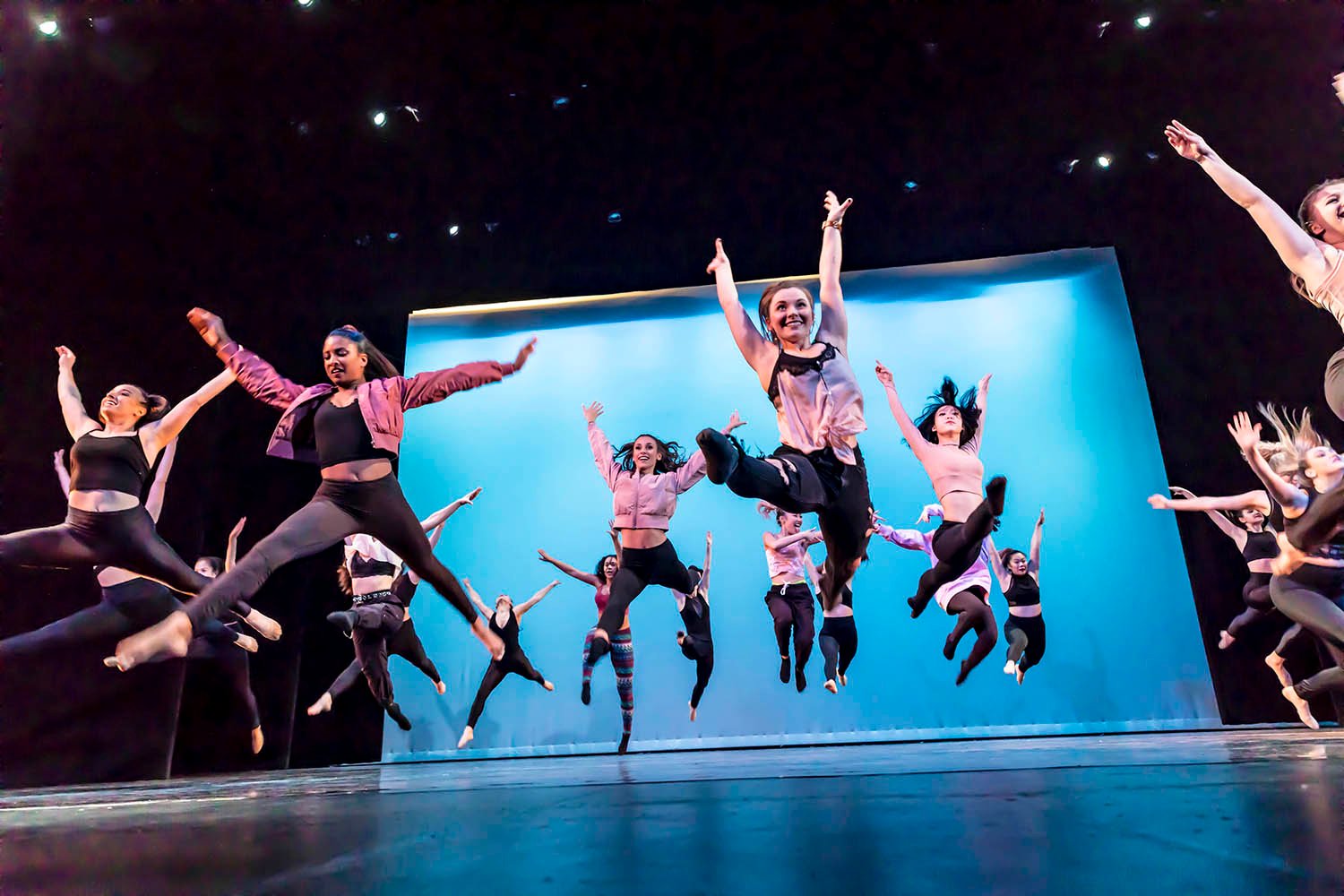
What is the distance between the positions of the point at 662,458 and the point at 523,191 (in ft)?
6.52

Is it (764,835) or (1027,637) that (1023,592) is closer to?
(1027,637)

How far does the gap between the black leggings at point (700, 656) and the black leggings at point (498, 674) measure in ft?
3.36

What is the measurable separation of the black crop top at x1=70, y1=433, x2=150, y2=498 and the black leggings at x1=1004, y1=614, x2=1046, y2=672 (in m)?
5.14

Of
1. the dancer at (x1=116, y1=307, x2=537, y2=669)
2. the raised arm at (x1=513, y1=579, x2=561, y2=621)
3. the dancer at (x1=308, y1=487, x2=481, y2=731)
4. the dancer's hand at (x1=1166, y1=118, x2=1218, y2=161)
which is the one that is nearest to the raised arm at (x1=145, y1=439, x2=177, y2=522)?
the dancer at (x1=116, y1=307, x2=537, y2=669)

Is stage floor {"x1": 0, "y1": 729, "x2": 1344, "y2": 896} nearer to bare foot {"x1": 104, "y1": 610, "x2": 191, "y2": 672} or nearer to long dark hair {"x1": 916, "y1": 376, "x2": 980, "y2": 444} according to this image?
bare foot {"x1": 104, "y1": 610, "x2": 191, "y2": 672}

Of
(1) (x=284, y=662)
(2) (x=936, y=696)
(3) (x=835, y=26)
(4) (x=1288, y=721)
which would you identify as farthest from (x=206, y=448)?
(4) (x=1288, y=721)

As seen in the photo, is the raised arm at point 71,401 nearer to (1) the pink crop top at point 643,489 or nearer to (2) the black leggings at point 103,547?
(2) the black leggings at point 103,547

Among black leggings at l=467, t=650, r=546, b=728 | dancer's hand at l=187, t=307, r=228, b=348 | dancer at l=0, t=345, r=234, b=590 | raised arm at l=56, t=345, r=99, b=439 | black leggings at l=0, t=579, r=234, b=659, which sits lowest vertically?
black leggings at l=467, t=650, r=546, b=728

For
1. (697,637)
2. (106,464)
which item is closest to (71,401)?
(106,464)

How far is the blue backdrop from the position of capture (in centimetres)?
535

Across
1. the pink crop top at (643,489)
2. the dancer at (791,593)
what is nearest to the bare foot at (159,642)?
the pink crop top at (643,489)

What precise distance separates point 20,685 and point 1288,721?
7308 mm

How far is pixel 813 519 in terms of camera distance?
5.61m

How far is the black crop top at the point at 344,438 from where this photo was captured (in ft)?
11.3
